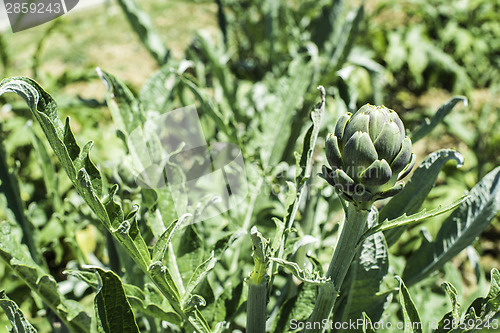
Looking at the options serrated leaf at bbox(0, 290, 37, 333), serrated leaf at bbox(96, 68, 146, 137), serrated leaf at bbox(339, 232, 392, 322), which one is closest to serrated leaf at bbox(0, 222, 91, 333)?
serrated leaf at bbox(0, 290, 37, 333)

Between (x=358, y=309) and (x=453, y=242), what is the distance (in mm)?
141

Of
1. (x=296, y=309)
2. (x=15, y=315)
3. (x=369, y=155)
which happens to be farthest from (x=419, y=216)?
(x=15, y=315)

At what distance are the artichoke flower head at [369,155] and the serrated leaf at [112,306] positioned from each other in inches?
8.4

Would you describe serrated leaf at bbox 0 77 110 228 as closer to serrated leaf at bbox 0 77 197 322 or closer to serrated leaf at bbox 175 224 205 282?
serrated leaf at bbox 0 77 197 322

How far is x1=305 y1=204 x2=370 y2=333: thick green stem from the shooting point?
0.41 meters

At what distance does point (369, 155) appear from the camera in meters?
0.36

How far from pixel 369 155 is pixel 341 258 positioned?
111 millimetres

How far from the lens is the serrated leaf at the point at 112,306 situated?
1.40 feet

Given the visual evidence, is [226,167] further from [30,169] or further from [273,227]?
[30,169]

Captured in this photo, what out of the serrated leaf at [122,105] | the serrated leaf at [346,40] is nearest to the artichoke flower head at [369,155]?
the serrated leaf at [122,105]

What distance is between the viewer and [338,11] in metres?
1.14

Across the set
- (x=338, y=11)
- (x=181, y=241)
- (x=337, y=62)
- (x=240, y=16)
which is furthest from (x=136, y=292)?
(x=240, y=16)

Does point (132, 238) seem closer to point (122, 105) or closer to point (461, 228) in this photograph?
point (122, 105)

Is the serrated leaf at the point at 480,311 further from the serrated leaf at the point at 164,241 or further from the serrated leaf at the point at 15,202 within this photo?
the serrated leaf at the point at 15,202
